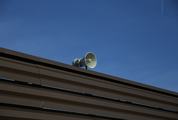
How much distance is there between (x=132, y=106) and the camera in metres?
6.09

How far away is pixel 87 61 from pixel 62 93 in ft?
4.82

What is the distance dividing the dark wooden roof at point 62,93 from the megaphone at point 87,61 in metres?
0.67

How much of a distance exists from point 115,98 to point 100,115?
0.46 metres

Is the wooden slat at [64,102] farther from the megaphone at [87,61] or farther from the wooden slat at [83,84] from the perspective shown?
the megaphone at [87,61]

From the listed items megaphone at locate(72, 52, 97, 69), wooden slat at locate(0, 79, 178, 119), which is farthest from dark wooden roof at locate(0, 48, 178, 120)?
megaphone at locate(72, 52, 97, 69)

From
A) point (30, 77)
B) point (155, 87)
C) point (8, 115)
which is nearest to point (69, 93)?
point (30, 77)

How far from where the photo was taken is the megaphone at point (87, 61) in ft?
20.6

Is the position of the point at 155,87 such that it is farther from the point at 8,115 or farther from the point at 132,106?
the point at 8,115

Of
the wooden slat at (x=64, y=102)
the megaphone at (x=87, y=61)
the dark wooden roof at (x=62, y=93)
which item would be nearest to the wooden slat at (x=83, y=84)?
the dark wooden roof at (x=62, y=93)

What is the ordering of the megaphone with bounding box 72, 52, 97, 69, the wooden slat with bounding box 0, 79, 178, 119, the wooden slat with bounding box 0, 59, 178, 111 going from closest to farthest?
the wooden slat with bounding box 0, 79, 178, 119
the wooden slat with bounding box 0, 59, 178, 111
the megaphone with bounding box 72, 52, 97, 69

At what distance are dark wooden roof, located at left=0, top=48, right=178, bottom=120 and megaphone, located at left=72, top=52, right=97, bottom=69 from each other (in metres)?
0.67

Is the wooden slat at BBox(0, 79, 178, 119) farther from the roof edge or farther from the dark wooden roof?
the roof edge

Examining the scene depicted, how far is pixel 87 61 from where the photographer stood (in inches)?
249

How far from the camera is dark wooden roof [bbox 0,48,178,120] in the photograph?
14.4 ft
